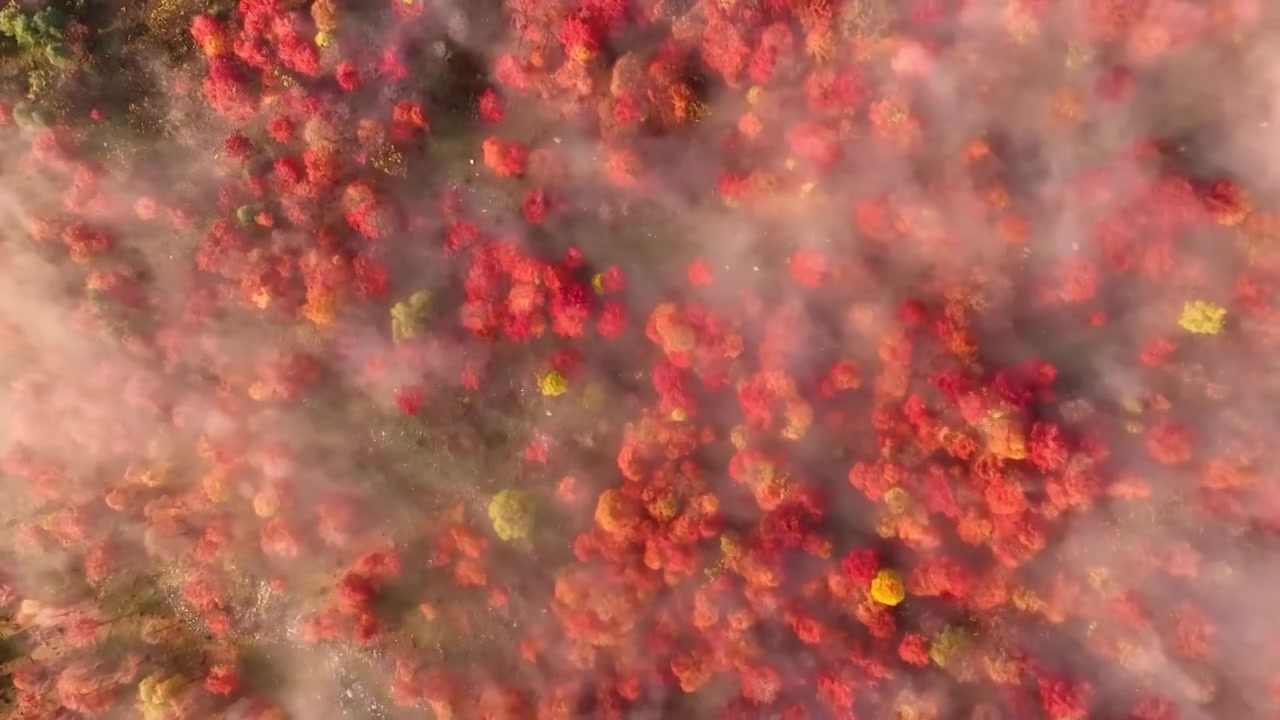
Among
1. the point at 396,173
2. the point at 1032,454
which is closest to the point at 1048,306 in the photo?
the point at 1032,454

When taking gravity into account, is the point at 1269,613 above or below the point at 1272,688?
above

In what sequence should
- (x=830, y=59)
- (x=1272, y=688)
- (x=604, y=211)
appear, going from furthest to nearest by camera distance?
(x=604, y=211), (x=830, y=59), (x=1272, y=688)

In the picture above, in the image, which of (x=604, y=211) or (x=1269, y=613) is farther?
(x=604, y=211)

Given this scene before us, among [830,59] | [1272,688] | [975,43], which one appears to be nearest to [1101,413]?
[1272,688]

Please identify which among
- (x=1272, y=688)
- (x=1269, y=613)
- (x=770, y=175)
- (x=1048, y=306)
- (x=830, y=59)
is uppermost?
(x=830, y=59)

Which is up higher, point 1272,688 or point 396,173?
point 396,173

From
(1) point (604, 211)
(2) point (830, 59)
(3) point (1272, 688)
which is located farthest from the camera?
(1) point (604, 211)

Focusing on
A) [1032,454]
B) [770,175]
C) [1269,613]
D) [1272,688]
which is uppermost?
[770,175]

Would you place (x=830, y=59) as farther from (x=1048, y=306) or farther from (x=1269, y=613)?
(x=1269, y=613)

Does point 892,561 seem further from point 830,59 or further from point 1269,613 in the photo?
point 830,59
